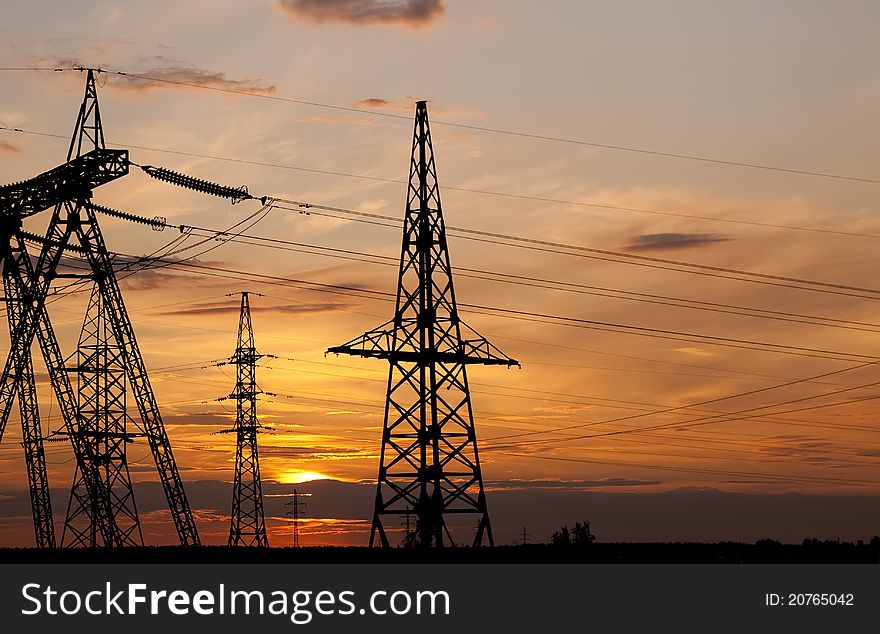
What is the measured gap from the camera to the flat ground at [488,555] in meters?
46.3

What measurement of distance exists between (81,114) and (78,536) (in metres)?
32.0

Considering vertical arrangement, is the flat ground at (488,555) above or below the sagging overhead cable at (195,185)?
below

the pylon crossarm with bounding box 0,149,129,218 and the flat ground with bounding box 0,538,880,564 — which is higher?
the pylon crossarm with bounding box 0,149,129,218

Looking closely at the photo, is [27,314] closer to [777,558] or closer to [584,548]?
[584,548]

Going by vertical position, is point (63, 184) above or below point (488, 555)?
above

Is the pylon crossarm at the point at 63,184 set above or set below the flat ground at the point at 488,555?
above

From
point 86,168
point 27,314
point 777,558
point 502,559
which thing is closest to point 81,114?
point 86,168

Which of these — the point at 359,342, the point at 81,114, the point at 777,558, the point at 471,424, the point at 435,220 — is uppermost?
the point at 81,114

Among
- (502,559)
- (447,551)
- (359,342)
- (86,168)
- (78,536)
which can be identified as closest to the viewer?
(502,559)

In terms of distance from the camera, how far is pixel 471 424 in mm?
61688

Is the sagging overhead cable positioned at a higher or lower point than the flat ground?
higher

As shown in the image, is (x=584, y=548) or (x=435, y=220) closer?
(x=584, y=548)

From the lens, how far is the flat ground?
4628cm

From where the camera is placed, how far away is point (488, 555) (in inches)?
1869
